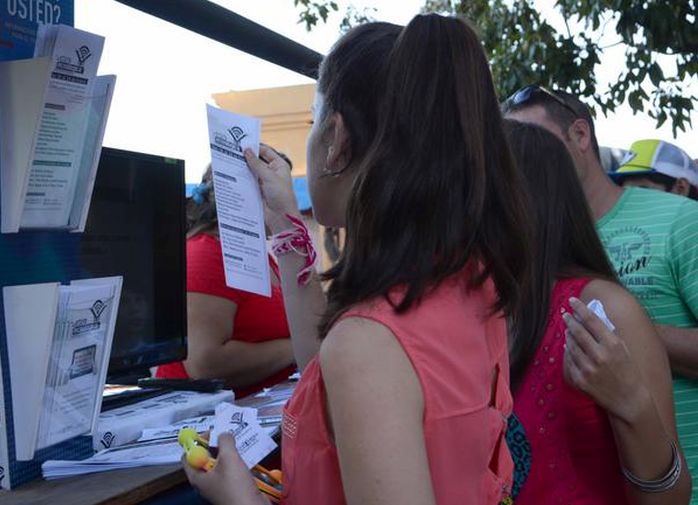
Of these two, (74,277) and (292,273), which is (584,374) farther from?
(74,277)

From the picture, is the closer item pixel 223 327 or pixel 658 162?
pixel 223 327

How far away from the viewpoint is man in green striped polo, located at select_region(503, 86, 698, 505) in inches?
89.1

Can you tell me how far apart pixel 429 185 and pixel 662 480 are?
847mm

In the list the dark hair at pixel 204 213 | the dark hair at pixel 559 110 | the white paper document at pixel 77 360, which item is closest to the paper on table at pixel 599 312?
the white paper document at pixel 77 360

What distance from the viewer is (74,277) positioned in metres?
1.76

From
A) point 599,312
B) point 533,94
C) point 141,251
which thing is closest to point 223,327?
point 141,251

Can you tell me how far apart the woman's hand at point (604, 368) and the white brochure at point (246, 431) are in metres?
0.60

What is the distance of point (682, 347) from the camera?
2.25m

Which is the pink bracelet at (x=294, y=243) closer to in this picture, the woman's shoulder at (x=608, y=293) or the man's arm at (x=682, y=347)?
the woman's shoulder at (x=608, y=293)

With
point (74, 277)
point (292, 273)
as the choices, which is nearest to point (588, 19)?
point (292, 273)

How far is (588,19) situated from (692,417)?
340 cm

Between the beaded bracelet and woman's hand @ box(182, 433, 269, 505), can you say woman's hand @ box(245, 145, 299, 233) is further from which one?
the beaded bracelet

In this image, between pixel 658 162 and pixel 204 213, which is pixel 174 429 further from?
pixel 658 162

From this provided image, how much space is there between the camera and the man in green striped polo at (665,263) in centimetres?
226
